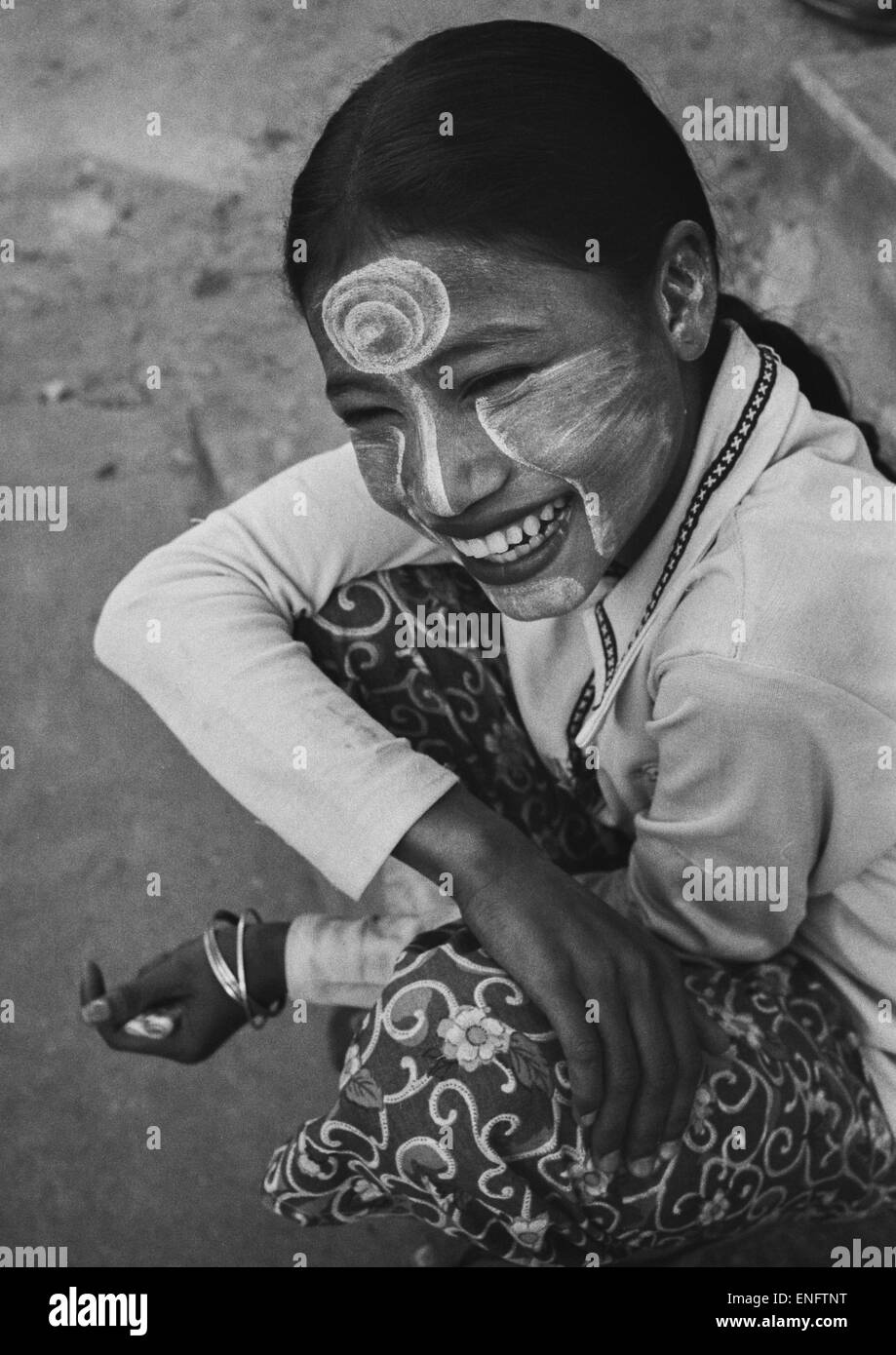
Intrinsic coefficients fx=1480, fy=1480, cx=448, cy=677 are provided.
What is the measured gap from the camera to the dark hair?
1276 mm

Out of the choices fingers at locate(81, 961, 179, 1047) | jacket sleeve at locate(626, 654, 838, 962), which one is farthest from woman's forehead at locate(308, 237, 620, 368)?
fingers at locate(81, 961, 179, 1047)

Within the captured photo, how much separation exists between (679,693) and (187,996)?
0.73 metres

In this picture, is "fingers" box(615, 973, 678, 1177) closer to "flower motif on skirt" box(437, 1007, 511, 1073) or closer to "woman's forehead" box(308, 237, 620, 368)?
"flower motif on skirt" box(437, 1007, 511, 1073)

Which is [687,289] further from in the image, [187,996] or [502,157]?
[187,996]

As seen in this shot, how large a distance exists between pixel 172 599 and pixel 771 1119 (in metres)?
0.84

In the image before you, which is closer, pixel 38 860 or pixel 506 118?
pixel 506 118

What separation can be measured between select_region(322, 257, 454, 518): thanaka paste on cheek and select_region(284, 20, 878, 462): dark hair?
0.03 meters

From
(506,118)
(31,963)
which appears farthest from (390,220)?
(31,963)

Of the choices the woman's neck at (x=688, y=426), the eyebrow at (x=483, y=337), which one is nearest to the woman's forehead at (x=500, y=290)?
the eyebrow at (x=483, y=337)

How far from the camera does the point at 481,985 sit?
1.32m

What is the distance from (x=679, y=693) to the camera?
1345 millimetres
